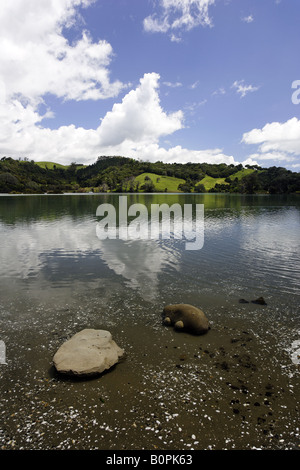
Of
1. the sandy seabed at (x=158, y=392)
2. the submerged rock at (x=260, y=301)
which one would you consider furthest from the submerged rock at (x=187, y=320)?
the submerged rock at (x=260, y=301)

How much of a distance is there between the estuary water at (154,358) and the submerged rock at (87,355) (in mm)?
421

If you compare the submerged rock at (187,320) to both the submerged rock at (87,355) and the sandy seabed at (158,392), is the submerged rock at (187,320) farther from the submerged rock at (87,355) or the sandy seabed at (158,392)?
the submerged rock at (87,355)

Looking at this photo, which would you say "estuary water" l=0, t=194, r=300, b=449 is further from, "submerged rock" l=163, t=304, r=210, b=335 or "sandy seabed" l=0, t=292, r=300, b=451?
"submerged rock" l=163, t=304, r=210, b=335

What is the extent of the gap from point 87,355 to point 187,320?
572 cm

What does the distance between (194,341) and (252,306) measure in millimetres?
6034

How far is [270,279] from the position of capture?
21.7 meters

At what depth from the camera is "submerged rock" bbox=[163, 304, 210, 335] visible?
13469 mm

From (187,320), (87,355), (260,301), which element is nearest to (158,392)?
(87,355)

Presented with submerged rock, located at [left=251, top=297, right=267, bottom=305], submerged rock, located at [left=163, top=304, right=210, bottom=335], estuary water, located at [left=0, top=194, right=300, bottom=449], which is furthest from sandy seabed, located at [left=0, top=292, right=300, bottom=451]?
submerged rock, located at [left=251, top=297, right=267, bottom=305]

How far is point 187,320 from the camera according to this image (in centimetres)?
1373

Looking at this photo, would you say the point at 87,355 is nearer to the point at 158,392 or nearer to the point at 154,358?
the point at 154,358

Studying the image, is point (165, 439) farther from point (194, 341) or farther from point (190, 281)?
point (190, 281)

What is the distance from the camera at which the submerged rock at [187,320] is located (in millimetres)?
13469
